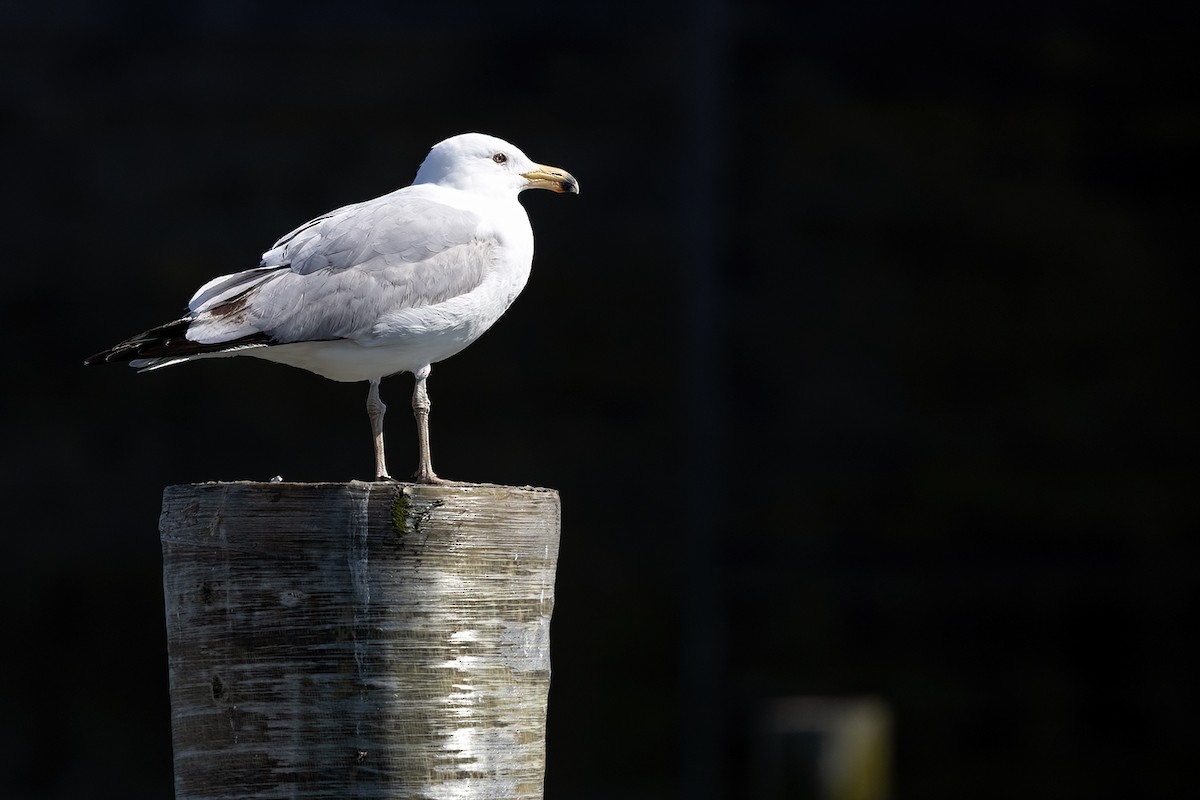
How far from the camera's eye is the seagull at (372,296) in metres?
3.33

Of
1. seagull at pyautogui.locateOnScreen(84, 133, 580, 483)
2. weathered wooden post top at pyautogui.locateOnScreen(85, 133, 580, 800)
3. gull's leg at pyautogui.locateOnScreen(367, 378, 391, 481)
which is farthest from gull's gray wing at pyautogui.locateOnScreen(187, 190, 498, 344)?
weathered wooden post top at pyautogui.locateOnScreen(85, 133, 580, 800)

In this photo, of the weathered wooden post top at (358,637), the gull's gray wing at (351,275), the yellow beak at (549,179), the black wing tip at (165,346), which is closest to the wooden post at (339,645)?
the weathered wooden post top at (358,637)

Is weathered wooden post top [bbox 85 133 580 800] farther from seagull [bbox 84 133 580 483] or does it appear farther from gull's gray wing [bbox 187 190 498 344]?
gull's gray wing [bbox 187 190 498 344]

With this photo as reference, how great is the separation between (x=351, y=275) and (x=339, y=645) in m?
1.12

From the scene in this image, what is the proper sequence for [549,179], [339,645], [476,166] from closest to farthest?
[339,645]
[476,166]
[549,179]

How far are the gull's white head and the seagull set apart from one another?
87 mm

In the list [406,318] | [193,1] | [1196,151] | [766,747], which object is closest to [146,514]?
[193,1]

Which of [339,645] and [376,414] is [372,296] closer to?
[376,414]

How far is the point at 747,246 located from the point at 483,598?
3.73 meters

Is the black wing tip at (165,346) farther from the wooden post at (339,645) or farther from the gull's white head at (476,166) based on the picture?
the gull's white head at (476,166)

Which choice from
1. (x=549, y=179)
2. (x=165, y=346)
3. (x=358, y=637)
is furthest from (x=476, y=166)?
(x=358, y=637)

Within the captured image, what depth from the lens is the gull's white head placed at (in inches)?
157

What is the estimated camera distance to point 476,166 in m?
4.00

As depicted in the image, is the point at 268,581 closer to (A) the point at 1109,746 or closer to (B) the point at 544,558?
(B) the point at 544,558
